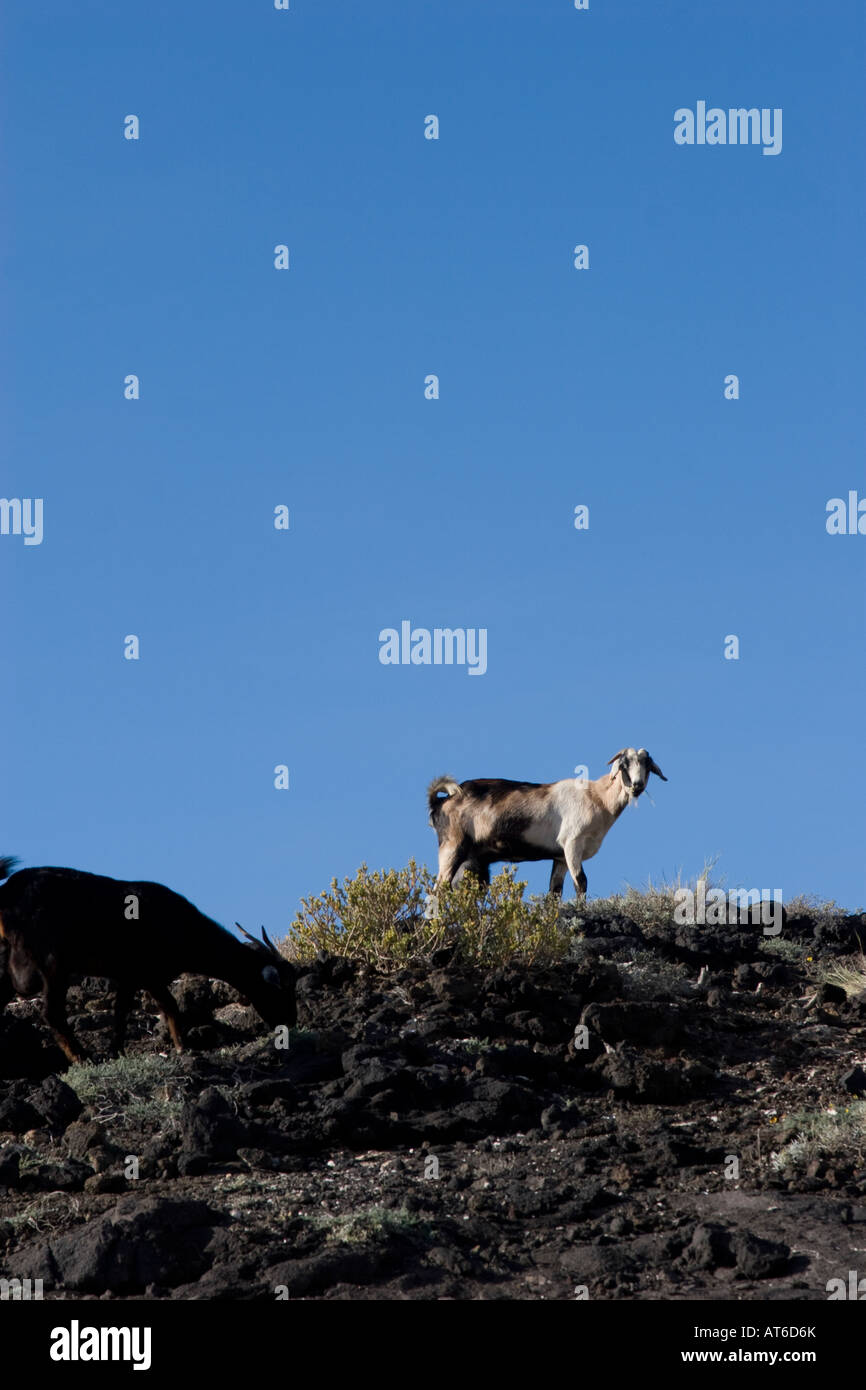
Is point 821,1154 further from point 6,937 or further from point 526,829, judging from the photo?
point 526,829

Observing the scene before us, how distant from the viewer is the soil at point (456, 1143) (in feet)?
30.3

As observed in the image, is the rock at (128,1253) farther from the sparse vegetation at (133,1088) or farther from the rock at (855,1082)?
the rock at (855,1082)

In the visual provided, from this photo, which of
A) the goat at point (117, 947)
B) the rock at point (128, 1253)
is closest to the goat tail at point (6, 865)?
the goat at point (117, 947)

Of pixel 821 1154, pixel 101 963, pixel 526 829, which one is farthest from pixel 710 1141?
pixel 526 829

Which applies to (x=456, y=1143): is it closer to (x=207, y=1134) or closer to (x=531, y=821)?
(x=207, y=1134)

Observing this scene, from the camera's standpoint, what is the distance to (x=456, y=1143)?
38.0 feet

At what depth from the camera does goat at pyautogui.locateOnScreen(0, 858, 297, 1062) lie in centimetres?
1342

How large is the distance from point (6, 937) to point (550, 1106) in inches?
189

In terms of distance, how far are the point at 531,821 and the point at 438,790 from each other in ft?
4.56

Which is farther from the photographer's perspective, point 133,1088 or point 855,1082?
point 855,1082

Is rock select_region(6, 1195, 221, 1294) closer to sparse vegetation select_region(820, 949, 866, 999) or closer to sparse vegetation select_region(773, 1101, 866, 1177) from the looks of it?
sparse vegetation select_region(773, 1101, 866, 1177)

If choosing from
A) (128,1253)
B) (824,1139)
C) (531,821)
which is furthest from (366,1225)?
(531,821)
